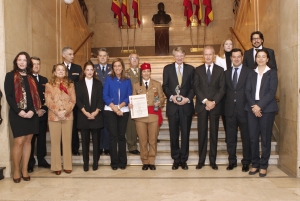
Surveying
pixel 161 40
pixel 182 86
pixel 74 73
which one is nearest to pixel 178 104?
pixel 182 86

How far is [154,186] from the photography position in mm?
4676

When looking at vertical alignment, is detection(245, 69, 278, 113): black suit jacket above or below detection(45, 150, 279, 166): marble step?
above

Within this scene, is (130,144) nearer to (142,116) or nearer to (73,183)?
(142,116)

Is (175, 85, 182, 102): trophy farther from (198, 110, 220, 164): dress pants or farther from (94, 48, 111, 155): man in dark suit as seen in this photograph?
(94, 48, 111, 155): man in dark suit

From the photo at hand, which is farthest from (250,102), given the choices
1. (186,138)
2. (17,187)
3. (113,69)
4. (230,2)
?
(230,2)

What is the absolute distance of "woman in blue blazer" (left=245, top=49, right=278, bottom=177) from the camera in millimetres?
5043

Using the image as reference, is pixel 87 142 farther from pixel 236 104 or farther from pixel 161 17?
pixel 161 17

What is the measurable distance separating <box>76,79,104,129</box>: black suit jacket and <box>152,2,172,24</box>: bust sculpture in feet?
24.7

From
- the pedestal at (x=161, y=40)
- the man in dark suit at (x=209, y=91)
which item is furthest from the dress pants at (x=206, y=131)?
the pedestal at (x=161, y=40)

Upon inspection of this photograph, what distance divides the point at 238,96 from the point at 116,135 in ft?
6.65

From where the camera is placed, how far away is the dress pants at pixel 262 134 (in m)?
5.13

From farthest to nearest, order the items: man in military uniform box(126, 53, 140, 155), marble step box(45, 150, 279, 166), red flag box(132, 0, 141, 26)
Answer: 1. red flag box(132, 0, 141, 26)
2. man in military uniform box(126, 53, 140, 155)
3. marble step box(45, 150, 279, 166)

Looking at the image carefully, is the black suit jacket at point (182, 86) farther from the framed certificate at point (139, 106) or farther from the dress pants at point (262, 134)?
the dress pants at point (262, 134)

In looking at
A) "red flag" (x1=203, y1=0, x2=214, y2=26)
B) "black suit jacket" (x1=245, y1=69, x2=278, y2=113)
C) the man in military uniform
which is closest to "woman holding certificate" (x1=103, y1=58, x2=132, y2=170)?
the man in military uniform
